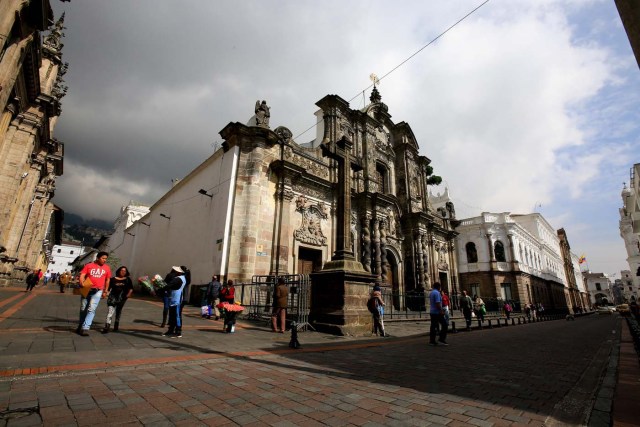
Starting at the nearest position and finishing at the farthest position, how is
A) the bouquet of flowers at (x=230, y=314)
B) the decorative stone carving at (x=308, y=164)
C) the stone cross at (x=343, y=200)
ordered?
1. the bouquet of flowers at (x=230, y=314)
2. the stone cross at (x=343, y=200)
3. the decorative stone carving at (x=308, y=164)

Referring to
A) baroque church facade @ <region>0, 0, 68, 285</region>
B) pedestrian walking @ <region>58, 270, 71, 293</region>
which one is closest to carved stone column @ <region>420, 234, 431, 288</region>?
baroque church facade @ <region>0, 0, 68, 285</region>

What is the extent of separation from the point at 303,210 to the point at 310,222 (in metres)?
0.79

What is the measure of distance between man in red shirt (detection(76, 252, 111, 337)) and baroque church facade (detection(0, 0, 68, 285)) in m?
5.28

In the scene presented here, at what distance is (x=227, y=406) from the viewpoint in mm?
2781

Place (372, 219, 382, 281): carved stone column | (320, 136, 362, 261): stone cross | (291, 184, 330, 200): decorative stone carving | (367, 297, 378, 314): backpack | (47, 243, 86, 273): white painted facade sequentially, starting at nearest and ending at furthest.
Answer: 1. (367, 297, 378, 314): backpack
2. (320, 136, 362, 261): stone cross
3. (291, 184, 330, 200): decorative stone carving
4. (372, 219, 382, 281): carved stone column
5. (47, 243, 86, 273): white painted facade

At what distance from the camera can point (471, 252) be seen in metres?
35.5

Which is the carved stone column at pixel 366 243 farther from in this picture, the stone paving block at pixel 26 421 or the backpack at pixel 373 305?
the stone paving block at pixel 26 421

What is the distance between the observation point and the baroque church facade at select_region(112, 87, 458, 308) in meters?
14.0

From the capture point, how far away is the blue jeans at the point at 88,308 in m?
5.74

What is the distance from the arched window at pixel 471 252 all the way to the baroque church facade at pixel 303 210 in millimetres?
10027

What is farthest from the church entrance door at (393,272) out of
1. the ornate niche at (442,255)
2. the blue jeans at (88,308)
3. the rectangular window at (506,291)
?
the rectangular window at (506,291)

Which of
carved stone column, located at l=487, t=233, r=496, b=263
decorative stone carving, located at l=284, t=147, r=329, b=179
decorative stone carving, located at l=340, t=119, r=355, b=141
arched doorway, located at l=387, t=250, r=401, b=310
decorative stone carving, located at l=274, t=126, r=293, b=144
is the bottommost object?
arched doorway, located at l=387, t=250, r=401, b=310

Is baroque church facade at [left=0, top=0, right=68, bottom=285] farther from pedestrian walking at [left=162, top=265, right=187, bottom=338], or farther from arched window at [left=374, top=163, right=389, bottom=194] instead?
arched window at [left=374, top=163, right=389, bottom=194]

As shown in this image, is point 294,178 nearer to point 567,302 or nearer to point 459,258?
point 459,258
